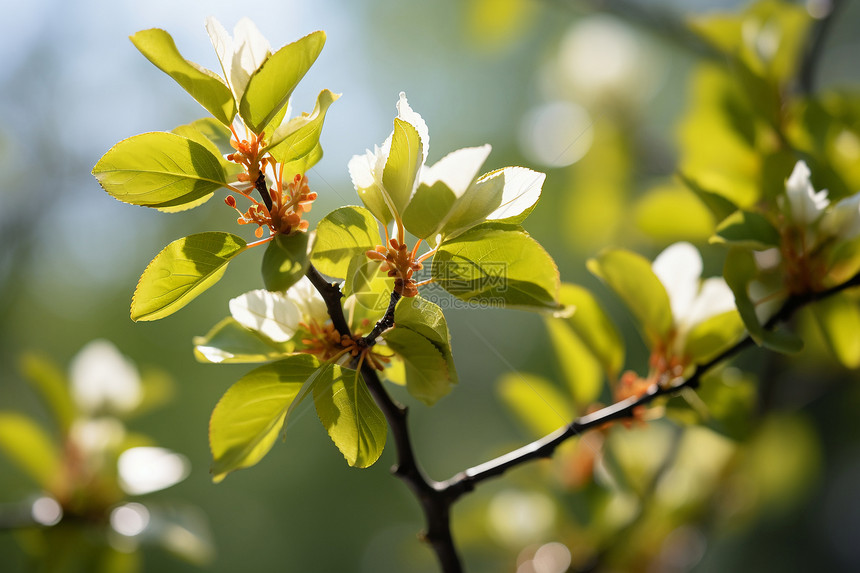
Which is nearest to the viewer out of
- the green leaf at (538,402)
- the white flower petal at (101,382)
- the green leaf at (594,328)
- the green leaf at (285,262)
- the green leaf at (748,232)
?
the green leaf at (285,262)

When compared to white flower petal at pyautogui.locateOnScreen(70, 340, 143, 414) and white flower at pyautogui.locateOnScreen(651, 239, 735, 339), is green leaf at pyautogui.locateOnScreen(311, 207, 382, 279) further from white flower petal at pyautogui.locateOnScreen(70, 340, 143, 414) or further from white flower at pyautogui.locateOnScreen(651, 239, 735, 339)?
white flower petal at pyautogui.locateOnScreen(70, 340, 143, 414)

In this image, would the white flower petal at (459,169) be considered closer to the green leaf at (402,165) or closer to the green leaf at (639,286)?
the green leaf at (402,165)

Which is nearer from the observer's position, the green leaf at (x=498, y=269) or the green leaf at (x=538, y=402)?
the green leaf at (x=498, y=269)

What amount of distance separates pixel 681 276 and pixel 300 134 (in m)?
0.38

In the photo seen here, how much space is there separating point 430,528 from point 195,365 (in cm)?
147

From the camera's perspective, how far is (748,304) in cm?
44

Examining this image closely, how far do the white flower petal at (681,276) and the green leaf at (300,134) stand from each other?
1.11 ft

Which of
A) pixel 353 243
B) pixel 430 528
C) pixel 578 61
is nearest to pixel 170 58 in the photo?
pixel 353 243

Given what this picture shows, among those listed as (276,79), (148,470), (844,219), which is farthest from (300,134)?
(148,470)

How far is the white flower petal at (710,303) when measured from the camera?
0.52 m

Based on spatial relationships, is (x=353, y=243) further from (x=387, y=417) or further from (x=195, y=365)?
(x=195, y=365)

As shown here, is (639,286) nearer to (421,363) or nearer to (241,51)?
(421,363)

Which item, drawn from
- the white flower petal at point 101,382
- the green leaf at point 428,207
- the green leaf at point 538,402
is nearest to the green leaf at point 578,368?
the green leaf at point 538,402

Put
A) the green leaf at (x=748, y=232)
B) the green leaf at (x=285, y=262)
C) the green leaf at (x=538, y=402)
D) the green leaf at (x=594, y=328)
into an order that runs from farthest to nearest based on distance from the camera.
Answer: the green leaf at (x=538, y=402) < the green leaf at (x=594, y=328) < the green leaf at (x=748, y=232) < the green leaf at (x=285, y=262)
